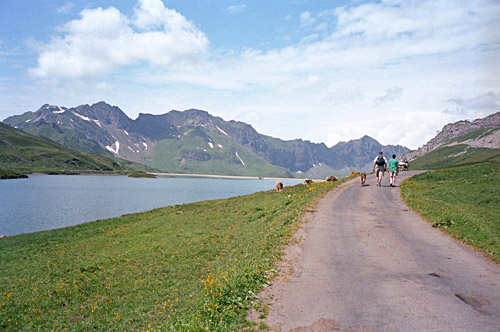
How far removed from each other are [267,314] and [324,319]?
72.1 inches

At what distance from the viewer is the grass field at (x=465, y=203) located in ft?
63.9

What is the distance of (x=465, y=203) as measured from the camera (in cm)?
3288

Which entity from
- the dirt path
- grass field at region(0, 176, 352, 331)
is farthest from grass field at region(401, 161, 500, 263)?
grass field at region(0, 176, 352, 331)

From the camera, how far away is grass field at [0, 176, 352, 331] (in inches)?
509

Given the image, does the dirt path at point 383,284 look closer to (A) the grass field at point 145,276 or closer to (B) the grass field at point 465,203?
(B) the grass field at point 465,203

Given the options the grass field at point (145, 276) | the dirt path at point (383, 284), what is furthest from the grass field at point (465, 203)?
the grass field at point (145, 276)

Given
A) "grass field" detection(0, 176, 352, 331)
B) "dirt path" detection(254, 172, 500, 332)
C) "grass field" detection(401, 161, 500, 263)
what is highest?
"grass field" detection(401, 161, 500, 263)

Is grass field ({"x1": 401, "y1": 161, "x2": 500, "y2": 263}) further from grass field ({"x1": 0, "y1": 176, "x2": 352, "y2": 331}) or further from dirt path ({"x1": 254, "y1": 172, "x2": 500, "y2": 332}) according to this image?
grass field ({"x1": 0, "y1": 176, "x2": 352, "y2": 331})

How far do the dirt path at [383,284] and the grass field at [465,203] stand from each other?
1.26m

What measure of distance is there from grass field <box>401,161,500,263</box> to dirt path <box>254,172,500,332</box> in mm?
1263

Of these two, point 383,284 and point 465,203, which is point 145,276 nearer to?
point 383,284

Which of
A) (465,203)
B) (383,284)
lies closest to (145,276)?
(383,284)

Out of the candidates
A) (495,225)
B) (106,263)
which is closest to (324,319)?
(495,225)

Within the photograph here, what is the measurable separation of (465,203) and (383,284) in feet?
86.4
